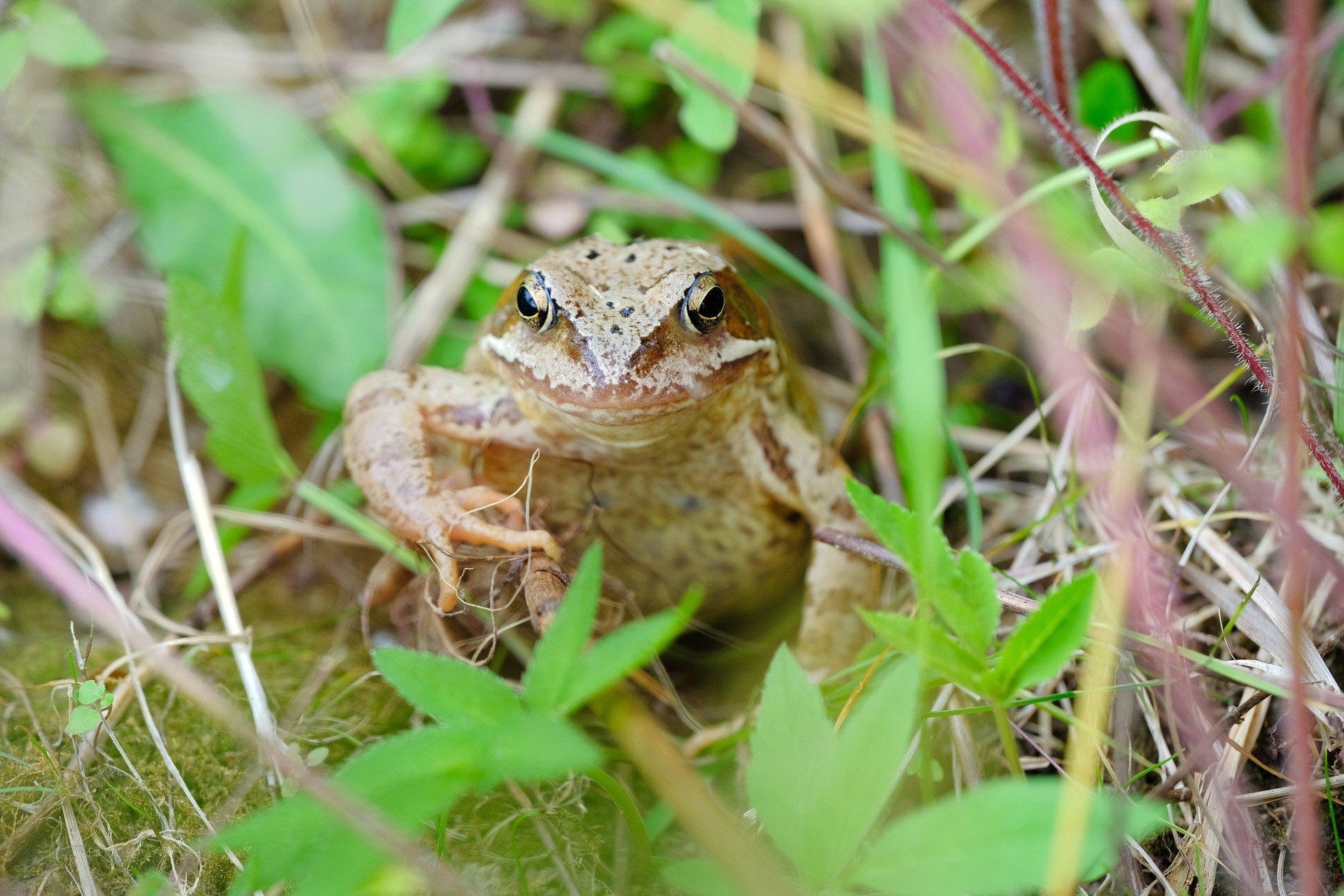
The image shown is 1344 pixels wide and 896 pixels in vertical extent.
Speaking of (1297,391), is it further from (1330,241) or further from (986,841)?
(986,841)

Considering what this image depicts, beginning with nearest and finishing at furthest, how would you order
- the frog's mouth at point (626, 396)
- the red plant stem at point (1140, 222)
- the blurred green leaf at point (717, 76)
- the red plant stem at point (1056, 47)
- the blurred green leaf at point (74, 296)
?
the red plant stem at point (1140, 222)
the frog's mouth at point (626, 396)
the blurred green leaf at point (717, 76)
the red plant stem at point (1056, 47)
the blurred green leaf at point (74, 296)

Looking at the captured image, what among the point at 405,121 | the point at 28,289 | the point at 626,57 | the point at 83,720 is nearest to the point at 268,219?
the point at 405,121

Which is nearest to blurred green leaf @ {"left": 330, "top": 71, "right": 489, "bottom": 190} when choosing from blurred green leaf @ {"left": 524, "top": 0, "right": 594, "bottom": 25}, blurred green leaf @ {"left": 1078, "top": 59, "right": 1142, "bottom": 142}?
blurred green leaf @ {"left": 524, "top": 0, "right": 594, "bottom": 25}

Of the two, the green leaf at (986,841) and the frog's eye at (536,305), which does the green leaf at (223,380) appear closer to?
the frog's eye at (536,305)

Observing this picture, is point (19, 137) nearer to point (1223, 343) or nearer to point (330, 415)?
point (330, 415)

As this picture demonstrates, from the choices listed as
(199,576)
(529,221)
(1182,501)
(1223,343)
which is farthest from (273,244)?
(1223,343)

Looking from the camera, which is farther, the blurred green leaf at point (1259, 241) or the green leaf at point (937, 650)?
the green leaf at point (937, 650)

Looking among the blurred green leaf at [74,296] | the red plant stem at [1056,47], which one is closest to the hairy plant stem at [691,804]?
the red plant stem at [1056,47]

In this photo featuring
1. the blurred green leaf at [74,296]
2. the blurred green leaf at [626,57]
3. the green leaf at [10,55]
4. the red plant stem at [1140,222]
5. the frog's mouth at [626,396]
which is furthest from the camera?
the blurred green leaf at [626,57]
